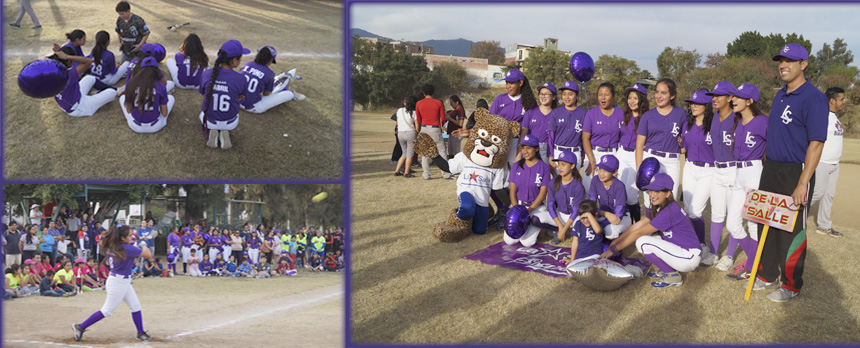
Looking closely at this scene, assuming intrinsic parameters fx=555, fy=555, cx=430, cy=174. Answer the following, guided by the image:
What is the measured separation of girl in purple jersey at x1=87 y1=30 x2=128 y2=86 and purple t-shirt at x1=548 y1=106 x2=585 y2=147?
231 inches

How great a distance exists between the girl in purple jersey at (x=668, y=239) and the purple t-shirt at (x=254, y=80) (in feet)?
15.2

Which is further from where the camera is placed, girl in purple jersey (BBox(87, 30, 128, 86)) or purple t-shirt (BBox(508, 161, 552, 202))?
girl in purple jersey (BBox(87, 30, 128, 86))

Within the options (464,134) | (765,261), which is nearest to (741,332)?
(765,261)

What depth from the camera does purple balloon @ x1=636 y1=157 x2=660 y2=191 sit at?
5660 mm

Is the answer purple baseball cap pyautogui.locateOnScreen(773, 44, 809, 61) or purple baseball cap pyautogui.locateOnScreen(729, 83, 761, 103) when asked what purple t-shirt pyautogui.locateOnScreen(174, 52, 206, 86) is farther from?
purple baseball cap pyautogui.locateOnScreen(773, 44, 809, 61)

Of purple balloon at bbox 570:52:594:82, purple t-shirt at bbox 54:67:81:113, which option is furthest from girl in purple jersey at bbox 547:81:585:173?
purple t-shirt at bbox 54:67:81:113

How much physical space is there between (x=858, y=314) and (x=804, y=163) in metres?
1.31

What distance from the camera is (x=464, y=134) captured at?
732 cm

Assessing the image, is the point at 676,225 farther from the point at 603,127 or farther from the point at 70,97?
the point at 70,97

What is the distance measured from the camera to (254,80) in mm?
6812

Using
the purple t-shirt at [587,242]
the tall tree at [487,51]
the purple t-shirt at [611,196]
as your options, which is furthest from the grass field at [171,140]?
the tall tree at [487,51]

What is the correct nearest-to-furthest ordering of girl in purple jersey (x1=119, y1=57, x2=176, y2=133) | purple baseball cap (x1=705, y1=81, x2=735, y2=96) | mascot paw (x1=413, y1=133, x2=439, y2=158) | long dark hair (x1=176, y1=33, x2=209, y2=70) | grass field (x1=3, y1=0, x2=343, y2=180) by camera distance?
purple baseball cap (x1=705, y1=81, x2=735, y2=96), grass field (x1=3, y1=0, x2=343, y2=180), girl in purple jersey (x1=119, y1=57, x2=176, y2=133), long dark hair (x1=176, y1=33, x2=209, y2=70), mascot paw (x1=413, y1=133, x2=439, y2=158)

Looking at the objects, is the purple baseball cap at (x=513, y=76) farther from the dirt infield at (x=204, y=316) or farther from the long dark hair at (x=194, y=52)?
the long dark hair at (x=194, y=52)

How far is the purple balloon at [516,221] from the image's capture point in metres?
6.25
